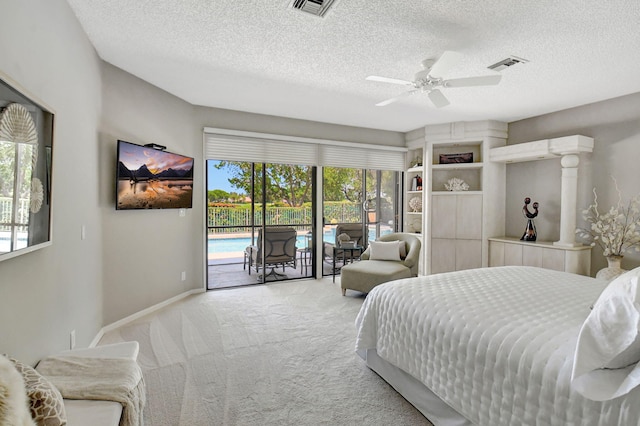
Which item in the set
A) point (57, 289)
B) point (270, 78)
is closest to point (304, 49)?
point (270, 78)

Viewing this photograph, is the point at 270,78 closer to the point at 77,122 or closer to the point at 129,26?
the point at 129,26

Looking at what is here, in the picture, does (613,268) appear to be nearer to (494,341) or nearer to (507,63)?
(507,63)

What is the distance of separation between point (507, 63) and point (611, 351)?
2.66 meters

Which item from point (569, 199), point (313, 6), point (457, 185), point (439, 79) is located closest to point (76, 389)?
point (313, 6)

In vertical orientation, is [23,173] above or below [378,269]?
above

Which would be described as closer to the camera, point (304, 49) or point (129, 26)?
point (129, 26)

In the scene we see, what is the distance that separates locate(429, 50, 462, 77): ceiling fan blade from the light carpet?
2.37 metres

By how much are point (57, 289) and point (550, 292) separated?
326 cm

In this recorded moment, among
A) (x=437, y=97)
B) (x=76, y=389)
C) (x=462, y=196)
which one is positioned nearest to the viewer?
(x=76, y=389)

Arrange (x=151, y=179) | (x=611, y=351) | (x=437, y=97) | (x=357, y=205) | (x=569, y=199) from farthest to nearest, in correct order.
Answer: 1. (x=357, y=205)
2. (x=569, y=199)
3. (x=151, y=179)
4. (x=437, y=97)
5. (x=611, y=351)

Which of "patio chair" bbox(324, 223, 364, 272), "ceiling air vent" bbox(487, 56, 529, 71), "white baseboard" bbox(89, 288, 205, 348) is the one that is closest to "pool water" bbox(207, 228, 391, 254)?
"patio chair" bbox(324, 223, 364, 272)

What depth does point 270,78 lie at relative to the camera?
135 inches

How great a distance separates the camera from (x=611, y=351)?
1235 mm

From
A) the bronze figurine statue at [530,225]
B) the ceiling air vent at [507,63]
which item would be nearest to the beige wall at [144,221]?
the ceiling air vent at [507,63]
